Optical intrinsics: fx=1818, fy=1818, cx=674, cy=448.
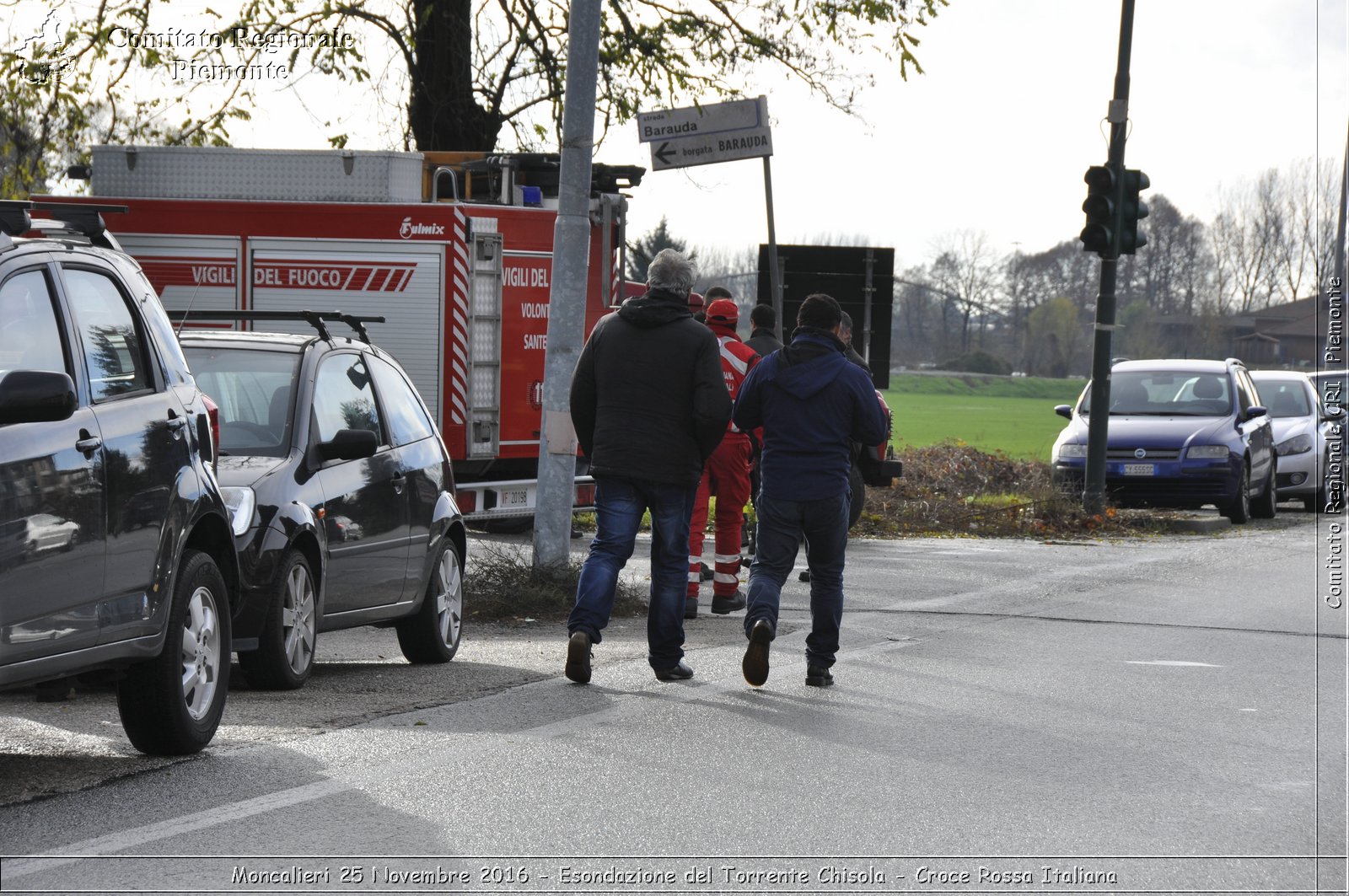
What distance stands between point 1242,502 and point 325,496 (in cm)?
1499

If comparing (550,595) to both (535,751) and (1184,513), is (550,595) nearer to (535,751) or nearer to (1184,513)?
(535,751)

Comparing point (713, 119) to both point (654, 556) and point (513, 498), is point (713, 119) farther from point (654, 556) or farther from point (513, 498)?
point (654, 556)

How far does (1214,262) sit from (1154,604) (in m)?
87.4

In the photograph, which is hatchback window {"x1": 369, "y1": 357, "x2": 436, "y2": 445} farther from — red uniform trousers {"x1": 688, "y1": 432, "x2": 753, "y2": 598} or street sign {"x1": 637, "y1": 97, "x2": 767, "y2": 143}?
street sign {"x1": 637, "y1": 97, "x2": 767, "y2": 143}

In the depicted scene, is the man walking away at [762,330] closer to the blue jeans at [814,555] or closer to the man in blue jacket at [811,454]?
the man in blue jacket at [811,454]

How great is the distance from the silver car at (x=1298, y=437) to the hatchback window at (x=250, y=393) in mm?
17504

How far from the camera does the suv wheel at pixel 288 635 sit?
8.01 metres

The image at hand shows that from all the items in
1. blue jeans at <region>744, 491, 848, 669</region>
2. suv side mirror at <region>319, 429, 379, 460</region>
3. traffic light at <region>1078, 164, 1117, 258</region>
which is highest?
traffic light at <region>1078, 164, 1117, 258</region>

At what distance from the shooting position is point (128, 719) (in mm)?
6406

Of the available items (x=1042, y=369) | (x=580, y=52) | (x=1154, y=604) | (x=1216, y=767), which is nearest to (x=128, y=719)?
(x=1216, y=767)

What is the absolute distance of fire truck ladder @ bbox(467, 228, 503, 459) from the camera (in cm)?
1616

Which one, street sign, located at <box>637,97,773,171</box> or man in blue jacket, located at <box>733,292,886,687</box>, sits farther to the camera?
street sign, located at <box>637,97,773,171</box>

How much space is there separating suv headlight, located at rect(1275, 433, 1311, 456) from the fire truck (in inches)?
474

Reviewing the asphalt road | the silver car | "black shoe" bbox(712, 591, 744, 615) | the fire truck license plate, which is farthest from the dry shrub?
the asphalt road
